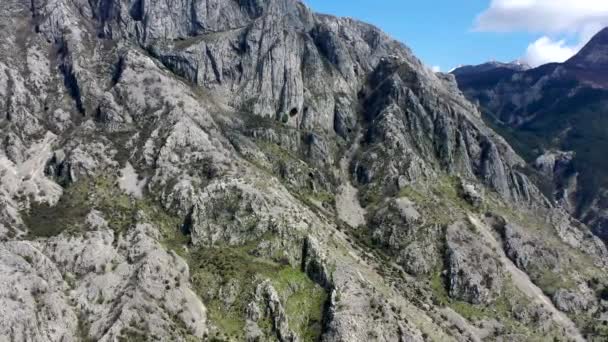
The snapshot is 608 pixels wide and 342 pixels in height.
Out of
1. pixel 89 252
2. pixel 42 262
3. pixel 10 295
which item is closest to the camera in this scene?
pixel 10 295

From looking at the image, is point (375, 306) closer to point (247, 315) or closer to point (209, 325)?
point (247, 315)

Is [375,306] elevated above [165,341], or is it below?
above

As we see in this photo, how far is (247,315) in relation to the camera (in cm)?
19100

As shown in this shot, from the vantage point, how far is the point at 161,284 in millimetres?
187125

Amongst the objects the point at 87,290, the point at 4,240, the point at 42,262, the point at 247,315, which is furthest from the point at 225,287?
the point at 4,240

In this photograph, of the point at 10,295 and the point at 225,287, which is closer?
the point at 10,295

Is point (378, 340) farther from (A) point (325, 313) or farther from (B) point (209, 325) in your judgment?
(B) point (209, 325)

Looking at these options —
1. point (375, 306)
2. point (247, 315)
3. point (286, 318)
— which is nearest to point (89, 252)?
point (247, 315)

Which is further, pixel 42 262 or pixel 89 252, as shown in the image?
pixel 89 252

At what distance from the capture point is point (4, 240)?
7372 inches

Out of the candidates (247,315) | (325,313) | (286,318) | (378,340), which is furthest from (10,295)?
(378,340)

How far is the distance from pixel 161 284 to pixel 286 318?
41.3m

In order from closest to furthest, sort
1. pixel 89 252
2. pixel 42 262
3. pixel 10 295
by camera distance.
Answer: pixel 10 295 → pixel 42 262 → pixel 89 252

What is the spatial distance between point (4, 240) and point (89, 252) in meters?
26.1
